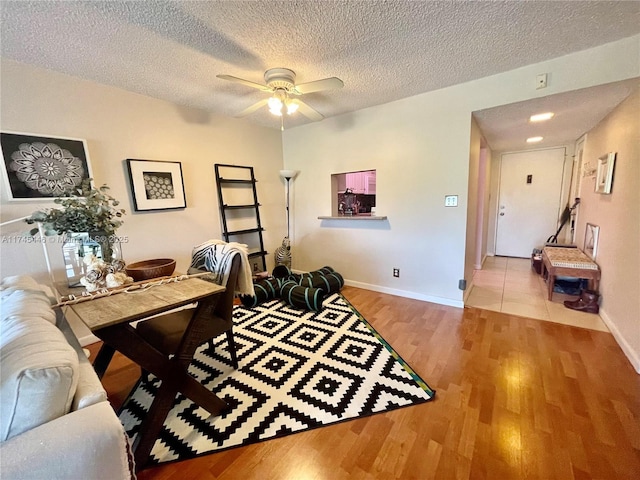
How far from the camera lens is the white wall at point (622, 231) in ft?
6.46

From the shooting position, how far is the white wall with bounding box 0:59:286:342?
1994mm

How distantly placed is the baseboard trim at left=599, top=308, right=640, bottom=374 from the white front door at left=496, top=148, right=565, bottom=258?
8.98ft

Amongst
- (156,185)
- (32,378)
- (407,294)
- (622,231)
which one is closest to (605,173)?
(622,231)

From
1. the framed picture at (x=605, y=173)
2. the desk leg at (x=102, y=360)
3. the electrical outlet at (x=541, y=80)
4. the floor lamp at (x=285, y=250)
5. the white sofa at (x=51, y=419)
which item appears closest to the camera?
the white sofa at (x=51, y=419)

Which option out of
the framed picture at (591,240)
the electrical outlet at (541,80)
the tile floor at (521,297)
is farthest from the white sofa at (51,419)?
the framed picture at (591,240)

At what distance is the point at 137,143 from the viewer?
2578mm

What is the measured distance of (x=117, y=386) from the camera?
1803 millimetres

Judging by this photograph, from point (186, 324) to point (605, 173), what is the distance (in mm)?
3997

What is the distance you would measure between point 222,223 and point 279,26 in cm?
228

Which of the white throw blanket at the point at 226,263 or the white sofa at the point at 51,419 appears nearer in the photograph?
the white sofa at the point at 51,419

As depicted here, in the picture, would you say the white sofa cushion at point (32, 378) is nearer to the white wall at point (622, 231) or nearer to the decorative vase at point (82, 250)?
the decorative vase at point (82, 250)

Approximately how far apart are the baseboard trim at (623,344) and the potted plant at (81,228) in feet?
11.5

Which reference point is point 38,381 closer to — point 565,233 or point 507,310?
point 507,310

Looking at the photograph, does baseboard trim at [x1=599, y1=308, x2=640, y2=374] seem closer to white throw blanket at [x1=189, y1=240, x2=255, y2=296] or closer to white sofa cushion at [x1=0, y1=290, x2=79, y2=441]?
white throw blanket at [x1=189, y1=240, x2=255, y2=296]
